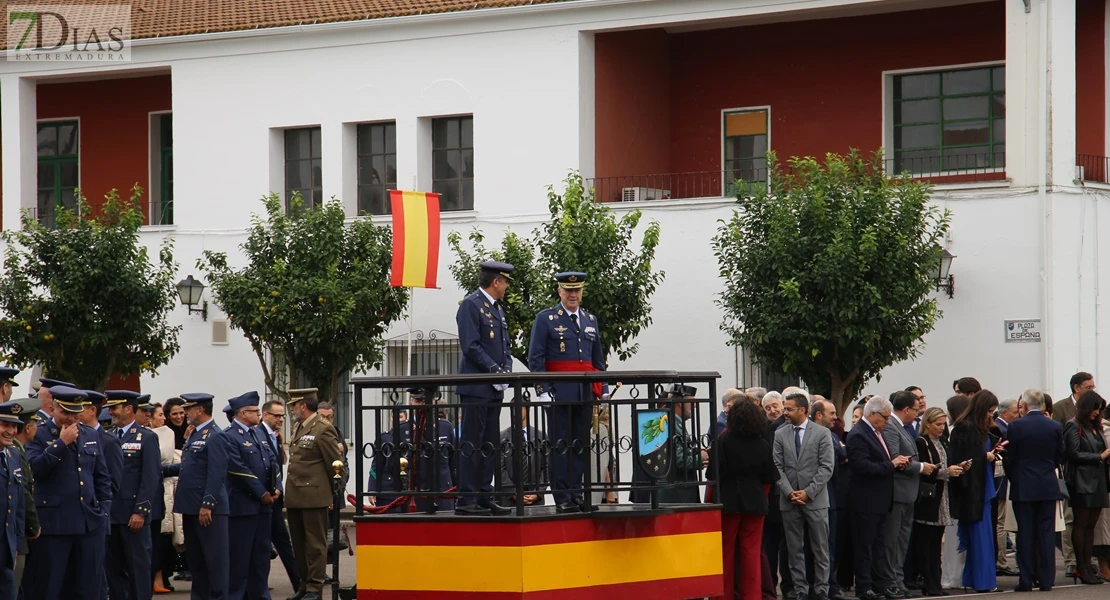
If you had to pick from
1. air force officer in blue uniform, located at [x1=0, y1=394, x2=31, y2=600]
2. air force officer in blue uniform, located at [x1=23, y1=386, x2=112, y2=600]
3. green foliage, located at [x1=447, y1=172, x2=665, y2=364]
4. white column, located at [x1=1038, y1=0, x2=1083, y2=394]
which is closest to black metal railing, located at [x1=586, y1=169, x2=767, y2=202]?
green foliage, located at [x1=447, y1=172, x2=665, y2=364]

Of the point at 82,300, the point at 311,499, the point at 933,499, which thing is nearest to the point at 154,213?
the point at 82,300

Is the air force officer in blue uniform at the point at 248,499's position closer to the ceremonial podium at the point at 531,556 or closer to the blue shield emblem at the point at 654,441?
the ceremonial podium at the point at 531,556

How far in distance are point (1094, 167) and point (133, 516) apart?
600 inches

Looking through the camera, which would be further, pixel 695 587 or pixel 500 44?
pixel 500 44

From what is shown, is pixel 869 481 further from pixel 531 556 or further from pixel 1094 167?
pixel 1094 167

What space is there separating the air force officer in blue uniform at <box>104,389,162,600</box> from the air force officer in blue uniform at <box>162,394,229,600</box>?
335 millimetres

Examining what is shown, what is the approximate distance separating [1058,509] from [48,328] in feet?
51.8

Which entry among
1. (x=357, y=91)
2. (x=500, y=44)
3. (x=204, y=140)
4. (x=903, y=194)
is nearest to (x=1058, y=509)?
(x=903, y=194)

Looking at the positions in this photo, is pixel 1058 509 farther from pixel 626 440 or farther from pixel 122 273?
pixel 122 273

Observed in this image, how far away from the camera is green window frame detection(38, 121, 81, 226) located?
31000mm

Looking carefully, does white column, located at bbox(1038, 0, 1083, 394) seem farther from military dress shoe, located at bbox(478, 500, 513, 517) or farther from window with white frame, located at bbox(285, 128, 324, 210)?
military dress shoe, located at bbox(478, 500, 513, 517)

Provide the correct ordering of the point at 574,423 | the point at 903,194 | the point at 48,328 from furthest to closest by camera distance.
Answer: the point at 48,328
the point at 903,194
the point at 574,423

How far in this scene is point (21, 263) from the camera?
88.4 feet

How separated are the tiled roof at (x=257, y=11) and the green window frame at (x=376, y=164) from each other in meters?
1.86
